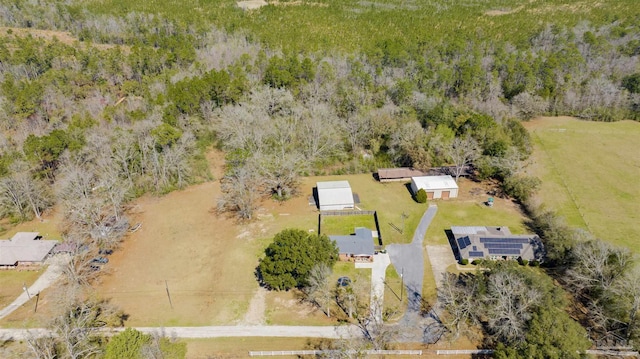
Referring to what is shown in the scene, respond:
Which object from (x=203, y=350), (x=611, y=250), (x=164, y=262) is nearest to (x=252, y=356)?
(x=203, y=350)

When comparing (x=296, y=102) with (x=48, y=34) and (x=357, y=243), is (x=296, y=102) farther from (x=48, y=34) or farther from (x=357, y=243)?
(x=48, y=34)

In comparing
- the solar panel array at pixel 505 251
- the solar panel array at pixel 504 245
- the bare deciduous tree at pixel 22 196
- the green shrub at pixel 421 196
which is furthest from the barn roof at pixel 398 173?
the bare deciduous tree at pixel 22 196

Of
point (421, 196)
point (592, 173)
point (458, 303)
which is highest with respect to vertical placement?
point (592, 173)

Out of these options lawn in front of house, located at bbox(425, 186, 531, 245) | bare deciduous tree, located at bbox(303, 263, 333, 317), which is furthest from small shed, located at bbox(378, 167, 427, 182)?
bare deciduous tree, located at bbox(303, 263, 333, 317)

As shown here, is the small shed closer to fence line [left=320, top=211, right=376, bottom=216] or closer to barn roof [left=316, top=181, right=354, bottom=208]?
barn roof [left=316, top=181, right=354, bottom=208]

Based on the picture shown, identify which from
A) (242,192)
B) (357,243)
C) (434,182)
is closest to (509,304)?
(357,243)

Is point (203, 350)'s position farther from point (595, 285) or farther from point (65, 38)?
point (65, 38)

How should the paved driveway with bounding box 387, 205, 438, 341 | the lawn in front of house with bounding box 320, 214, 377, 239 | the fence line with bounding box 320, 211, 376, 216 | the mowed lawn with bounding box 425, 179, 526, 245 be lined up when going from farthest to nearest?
→ the fence line with bounding box 320, 211, 376, 216 < the lawn in front of house with bounding box 320, 214, 377, 239 < the mowed lawn with bounding box 425, 179, 526, 245 < the paved driveway with bounding box 387, 205, 438, 341
